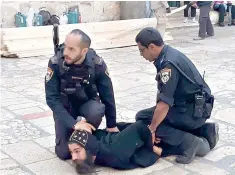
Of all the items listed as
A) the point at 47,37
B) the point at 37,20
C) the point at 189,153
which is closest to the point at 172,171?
the point at 189,153

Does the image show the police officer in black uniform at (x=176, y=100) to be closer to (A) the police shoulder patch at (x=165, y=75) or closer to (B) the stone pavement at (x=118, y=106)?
(A) the police shoulder patch at (x=165, y=75)

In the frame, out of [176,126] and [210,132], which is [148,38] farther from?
[210,132]

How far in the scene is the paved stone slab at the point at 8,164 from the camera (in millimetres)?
3885

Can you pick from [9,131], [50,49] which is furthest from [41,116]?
[50,49]

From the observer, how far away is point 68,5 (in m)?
10.4

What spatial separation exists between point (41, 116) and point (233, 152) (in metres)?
2.16

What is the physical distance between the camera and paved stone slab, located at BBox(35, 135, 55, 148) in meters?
4.37

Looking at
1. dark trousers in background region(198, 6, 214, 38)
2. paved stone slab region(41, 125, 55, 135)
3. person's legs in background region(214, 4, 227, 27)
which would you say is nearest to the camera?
paved stone slab region(41, 125, 55, 135)

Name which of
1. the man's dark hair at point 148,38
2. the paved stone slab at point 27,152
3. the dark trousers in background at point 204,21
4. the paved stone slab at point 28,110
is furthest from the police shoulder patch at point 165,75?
the dark trousers in background at point 204,21

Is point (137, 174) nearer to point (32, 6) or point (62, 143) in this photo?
point (62, 143)

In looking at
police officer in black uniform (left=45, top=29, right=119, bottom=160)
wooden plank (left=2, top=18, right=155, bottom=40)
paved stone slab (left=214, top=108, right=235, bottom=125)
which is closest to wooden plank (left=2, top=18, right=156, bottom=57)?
wooden plank (left=2, top=18, right=155, bottom=40)

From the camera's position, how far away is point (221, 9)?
13.4m

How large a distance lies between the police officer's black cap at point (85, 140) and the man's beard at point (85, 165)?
4cm

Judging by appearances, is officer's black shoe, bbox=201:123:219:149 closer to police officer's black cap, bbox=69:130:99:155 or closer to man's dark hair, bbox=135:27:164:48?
man's dark hair, bbox=135:27:164:48
